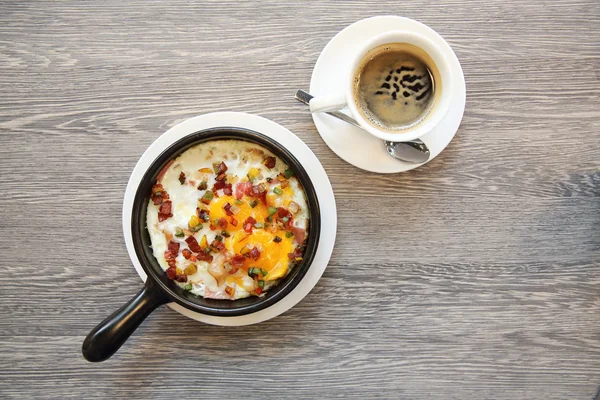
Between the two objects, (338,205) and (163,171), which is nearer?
(163,171)

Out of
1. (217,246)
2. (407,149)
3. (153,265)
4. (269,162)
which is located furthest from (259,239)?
(407,149)

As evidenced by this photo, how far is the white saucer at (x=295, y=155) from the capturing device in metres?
1.83

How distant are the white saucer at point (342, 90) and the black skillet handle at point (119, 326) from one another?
0.78 metres

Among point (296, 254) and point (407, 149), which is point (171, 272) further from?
point (407, 149)

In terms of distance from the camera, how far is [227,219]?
171 centimetres

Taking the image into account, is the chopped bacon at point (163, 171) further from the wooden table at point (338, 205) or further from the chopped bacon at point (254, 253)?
the chopped bacon at point (254, 253)

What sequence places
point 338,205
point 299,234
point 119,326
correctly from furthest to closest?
point 338,205 < point 299,234 < point 119,326

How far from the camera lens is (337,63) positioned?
71.3 inches

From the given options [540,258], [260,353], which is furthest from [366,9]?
[260,353]

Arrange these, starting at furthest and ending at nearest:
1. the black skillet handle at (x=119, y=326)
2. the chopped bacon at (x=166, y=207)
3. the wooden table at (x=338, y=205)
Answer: the wooden table at (x=338, y=205)
the chopped bacon at (x=166, y=207)
the black skillet handle at (x=119, y=326)

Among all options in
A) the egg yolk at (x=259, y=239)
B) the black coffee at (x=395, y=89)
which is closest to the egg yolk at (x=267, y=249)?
the egg yolk at (x=259, y=239)

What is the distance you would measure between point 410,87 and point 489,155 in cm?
44

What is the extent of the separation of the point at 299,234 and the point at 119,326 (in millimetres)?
648

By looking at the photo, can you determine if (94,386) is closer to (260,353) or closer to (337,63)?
(260,353)
